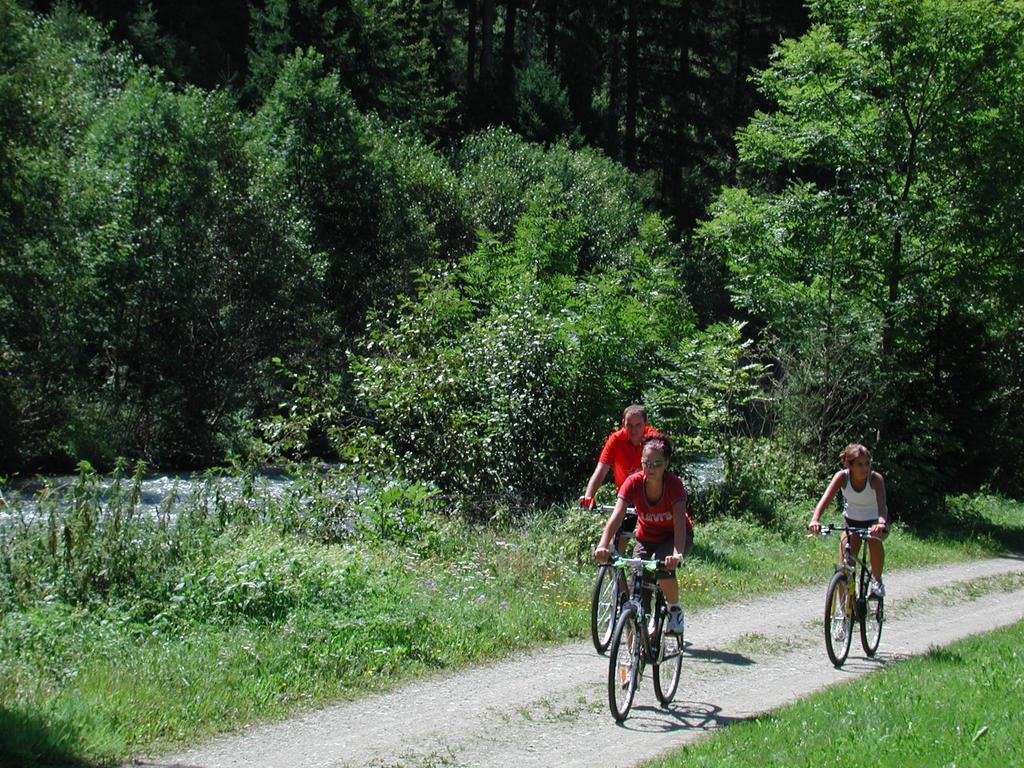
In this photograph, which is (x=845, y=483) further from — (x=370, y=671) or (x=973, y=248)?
(x=973, y=248)

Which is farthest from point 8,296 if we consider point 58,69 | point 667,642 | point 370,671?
point 667,642

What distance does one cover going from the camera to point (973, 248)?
20000 millimetres

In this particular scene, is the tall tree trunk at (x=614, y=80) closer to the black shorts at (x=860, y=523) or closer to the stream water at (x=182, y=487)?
the stream water at (x=182, y=487)

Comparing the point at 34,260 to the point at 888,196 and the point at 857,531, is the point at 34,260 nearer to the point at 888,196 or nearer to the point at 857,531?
the point at 888,196

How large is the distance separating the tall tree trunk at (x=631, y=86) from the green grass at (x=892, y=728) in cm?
4342

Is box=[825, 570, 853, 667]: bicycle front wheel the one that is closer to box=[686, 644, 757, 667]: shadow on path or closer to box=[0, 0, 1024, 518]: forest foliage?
box=[686, 644, 757, 667]: shadow on path

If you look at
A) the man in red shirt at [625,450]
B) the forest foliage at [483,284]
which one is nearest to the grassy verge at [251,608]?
the man in red shirt at [625,450]

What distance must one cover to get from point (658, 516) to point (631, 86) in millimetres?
45233

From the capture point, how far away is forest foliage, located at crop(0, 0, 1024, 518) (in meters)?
16.0

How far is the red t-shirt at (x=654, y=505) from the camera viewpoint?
25.9 ft

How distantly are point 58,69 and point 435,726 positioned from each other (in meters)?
23.0

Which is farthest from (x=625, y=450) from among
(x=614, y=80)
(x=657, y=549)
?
(x=614, y=80)

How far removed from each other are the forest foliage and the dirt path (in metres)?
5.69

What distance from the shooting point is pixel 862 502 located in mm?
9797
